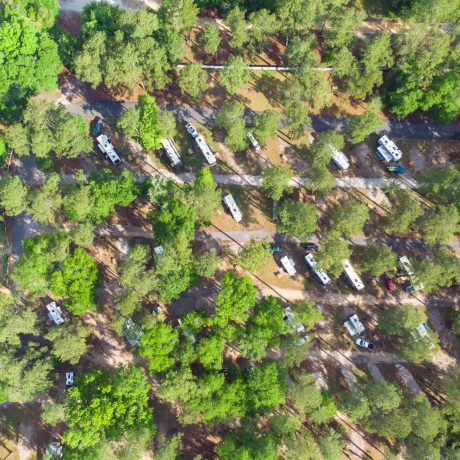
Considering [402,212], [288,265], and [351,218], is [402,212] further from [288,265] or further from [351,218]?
[288,265]

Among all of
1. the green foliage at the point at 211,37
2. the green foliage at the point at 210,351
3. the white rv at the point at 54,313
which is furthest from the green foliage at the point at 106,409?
the green foliage at the point at 211,37

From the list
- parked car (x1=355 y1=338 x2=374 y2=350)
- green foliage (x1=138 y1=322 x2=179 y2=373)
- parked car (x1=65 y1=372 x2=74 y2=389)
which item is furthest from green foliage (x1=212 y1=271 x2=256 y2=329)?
parked car (x1=65 y1=372 x2=74 y2=389)

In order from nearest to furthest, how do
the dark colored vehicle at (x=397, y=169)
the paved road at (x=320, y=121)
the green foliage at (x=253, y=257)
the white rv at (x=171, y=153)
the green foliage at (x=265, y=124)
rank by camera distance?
the green foliage at (x=253, y=257)
the green foliage at (x=265, y=124)
the white rv at (x=171, y=153)
the dark colored vehicle at (x=397, y=169)
the paved road at (x=320, y=121)

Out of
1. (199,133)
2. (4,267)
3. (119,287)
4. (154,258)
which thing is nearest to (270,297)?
(154,258)

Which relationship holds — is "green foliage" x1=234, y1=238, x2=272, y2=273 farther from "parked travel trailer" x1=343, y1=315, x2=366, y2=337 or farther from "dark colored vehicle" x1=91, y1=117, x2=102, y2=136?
"dark colored vehicle" x1=91, y1=117, x2=102, y2=136

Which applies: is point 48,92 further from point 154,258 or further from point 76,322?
point 76,322

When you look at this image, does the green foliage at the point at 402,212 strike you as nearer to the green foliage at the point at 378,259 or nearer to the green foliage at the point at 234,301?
the green foliage at the point at 378,259
